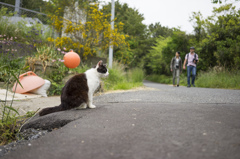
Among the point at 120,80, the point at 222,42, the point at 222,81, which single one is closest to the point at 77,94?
the point at 120,80

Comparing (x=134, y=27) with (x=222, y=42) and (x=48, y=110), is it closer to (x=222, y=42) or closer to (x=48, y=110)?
(x=222, y=42)

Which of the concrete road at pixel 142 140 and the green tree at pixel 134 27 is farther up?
the green tree at pixel 134 27

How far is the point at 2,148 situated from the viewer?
2.00 m

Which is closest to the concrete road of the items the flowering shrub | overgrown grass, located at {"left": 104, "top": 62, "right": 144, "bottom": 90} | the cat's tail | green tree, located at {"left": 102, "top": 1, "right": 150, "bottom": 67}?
the cat's tail

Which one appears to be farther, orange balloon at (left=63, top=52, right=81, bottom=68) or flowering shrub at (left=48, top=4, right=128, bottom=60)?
flowering shrub at (left=48, top=4, right=128, bottom=60)

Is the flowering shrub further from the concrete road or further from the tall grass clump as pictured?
the concrete road

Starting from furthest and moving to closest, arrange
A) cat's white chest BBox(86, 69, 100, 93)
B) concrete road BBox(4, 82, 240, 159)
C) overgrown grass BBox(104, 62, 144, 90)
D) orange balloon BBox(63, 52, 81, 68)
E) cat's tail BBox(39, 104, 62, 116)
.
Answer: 1. overgrown grass BBox(104, 62, 144, 90)
2. orange balloon BBox(63, 52, 81, 68)
3. cat's white chest BBox(86, 69, 100, 93)
4. cat's tail BBox(39, 104, 62, 116)
5. concrete road BBox(4, 82, 240, 159)

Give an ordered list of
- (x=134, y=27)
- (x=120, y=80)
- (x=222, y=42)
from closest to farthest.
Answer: (x=120, y=80)
(x=222, y=42)
(x=134, y=27)

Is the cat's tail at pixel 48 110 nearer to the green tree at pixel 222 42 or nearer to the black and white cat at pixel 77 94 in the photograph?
the black and white cat at pixel 77 94

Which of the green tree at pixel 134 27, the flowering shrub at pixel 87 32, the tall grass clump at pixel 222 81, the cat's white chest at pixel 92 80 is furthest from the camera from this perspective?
the green tree at pixel 134 27

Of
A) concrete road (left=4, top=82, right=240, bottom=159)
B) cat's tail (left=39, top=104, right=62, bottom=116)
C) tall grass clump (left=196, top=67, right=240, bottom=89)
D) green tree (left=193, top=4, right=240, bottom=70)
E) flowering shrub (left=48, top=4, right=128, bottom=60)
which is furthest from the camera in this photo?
green tree (left=193, top=4, right=240, bottom=70)

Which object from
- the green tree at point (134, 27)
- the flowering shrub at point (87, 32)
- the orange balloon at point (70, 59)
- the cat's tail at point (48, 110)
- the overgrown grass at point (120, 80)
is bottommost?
the cat's tail at point (48, 110)

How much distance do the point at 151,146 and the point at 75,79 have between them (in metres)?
2.14

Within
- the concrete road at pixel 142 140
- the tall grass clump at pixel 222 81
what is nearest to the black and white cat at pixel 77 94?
the concrete road at pixel 142 140
